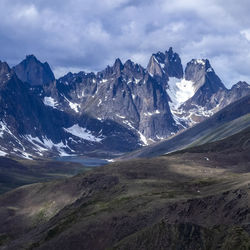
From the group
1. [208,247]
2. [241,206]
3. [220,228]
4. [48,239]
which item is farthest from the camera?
[48,239]

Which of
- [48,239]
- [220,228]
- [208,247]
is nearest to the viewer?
[208,247]

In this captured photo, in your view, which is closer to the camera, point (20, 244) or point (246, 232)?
point (246, 232)

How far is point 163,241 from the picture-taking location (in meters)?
144

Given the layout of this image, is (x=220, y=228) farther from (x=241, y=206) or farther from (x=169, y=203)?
(x=169, y=203)

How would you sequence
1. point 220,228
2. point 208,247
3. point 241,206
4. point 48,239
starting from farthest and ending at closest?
1. point 48,239
2. point 241,206
3. point 220,228
4. point 208,247

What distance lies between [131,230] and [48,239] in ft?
103

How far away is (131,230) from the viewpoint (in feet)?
556

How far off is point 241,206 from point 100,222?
49.3 meters

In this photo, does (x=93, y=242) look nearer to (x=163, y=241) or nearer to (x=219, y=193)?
(x=163, y=241)

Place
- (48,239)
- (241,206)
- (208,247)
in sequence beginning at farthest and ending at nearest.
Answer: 1. (48,239)
2. (241,206)
3. (208,247)

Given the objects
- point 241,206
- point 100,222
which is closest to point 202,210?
point 241,206

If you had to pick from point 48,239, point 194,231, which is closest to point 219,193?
point 194,231

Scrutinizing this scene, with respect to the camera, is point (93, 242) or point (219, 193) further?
point (219, 193)

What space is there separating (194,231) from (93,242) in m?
39.3
